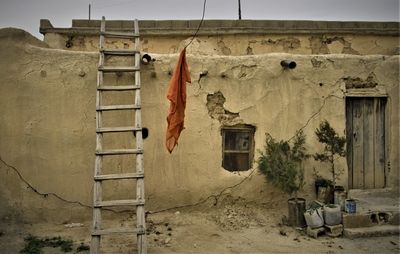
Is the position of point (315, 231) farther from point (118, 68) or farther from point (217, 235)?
point (118, 68)

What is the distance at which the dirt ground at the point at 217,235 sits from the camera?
15.3 ft

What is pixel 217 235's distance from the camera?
505 cm

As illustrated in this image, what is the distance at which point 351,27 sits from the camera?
10.1m

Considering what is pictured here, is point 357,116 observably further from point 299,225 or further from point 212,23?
point 212,23

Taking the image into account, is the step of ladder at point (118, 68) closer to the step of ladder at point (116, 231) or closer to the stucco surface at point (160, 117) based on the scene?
Result: the stucco surface at point (160, 117)

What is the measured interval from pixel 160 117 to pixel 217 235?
1855 mm

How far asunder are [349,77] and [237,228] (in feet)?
9.64

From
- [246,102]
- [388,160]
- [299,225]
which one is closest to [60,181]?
[246,102]

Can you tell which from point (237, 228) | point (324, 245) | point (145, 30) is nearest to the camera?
point (324, 245)

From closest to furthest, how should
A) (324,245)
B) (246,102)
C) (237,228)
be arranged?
(324,245), (237,228), (246,102)

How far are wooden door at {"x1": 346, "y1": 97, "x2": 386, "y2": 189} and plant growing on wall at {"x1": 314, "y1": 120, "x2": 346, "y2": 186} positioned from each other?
337 mm

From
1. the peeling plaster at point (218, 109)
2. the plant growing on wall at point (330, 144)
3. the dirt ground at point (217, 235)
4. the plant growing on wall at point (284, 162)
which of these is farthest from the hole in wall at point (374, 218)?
the peeling plaster at point (218, 109)

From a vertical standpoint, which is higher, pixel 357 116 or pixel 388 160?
pixel 357 116

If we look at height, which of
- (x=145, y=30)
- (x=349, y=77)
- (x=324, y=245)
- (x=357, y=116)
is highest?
(x=145, y=30)
